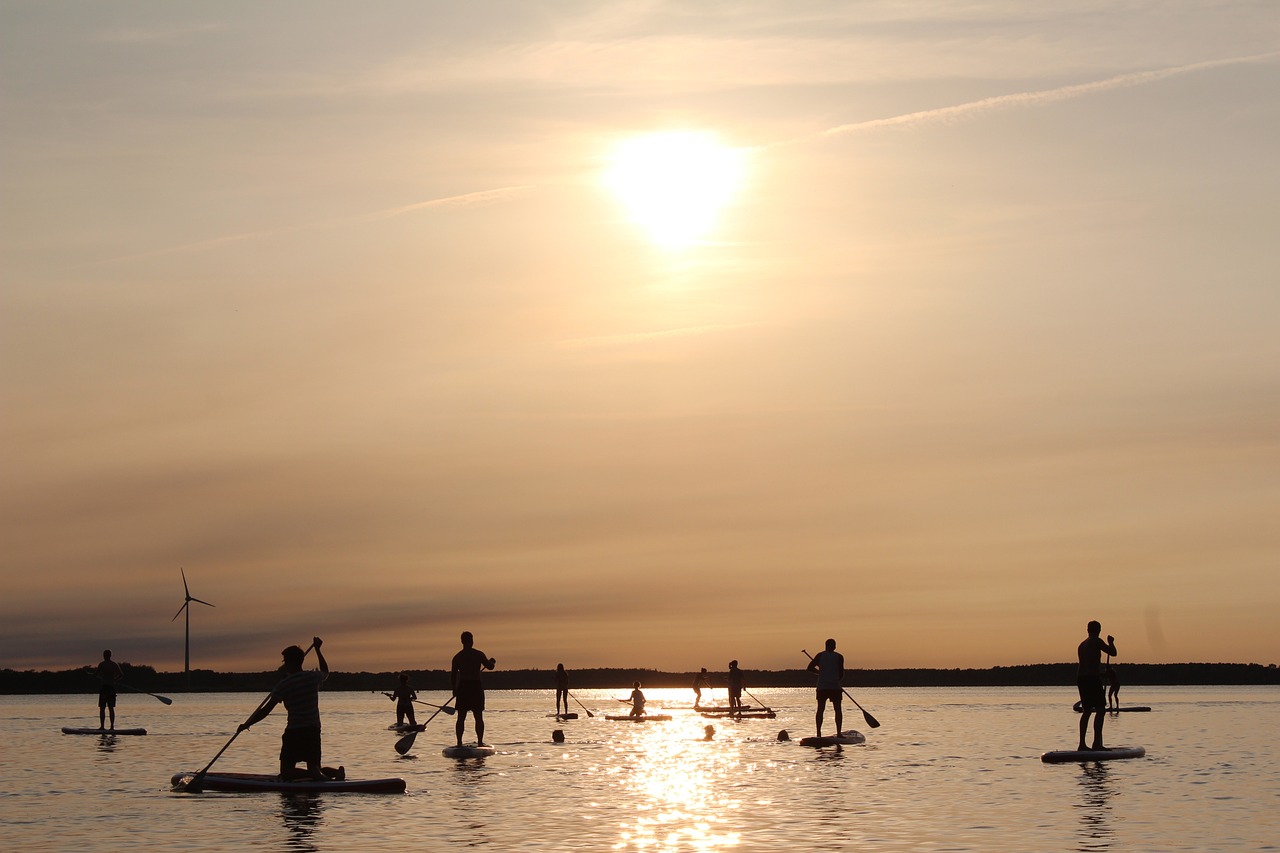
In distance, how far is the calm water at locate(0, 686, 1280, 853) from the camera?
17.0 m

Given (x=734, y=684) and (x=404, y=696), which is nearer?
(x=404, y=696)

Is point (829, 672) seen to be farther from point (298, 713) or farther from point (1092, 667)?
point (298, 713)

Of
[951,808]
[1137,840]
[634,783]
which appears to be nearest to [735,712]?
[634,783]

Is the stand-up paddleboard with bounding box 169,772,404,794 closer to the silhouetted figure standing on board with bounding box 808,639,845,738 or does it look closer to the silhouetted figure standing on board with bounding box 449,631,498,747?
the silhouetted figure standing on board with bounding box 449,631,498,747

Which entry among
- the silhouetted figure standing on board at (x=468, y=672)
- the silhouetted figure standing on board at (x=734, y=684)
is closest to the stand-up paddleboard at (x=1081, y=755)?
the silhouetted figure standing on board at (x=468, y=672)

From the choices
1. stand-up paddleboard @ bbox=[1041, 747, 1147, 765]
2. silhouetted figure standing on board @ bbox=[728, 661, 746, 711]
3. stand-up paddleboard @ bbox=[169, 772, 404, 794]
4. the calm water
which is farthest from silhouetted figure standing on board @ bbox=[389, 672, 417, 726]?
stand-up paddleboard @ bbox=[169, 772, 404, 794]

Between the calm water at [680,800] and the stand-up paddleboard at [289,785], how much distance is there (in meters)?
0.16

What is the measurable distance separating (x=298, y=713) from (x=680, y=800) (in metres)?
5.58

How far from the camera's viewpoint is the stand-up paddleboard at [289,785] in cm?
2227

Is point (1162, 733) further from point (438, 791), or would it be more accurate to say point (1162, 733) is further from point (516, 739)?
point (438, 791)

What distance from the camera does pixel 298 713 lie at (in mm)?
Answer: 21938

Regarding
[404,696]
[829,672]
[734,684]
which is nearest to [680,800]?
[829,672]

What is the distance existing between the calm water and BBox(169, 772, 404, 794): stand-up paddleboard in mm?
164

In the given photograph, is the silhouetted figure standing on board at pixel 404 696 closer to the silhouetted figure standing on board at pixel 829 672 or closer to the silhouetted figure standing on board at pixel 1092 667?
the silhouetted figure standing on board at pixel 829 672
